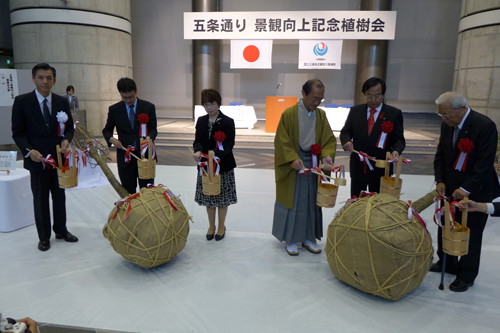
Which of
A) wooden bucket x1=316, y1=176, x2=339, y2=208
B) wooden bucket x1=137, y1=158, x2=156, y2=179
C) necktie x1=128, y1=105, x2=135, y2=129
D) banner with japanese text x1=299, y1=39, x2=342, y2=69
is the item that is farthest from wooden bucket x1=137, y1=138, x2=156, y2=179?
banner with japanese text x1=299, y1=39, x2=342, y2=69

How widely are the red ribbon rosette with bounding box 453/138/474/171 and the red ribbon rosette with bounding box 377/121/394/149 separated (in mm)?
626

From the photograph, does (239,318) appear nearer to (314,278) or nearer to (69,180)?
(314,278)

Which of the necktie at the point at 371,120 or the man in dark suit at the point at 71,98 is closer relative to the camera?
the necktie at the point at 371,120

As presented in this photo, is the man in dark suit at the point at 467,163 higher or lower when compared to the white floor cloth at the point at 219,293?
higher

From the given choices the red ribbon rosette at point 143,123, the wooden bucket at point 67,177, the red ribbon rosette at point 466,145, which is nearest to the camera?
the red ribbon rosette at point 466,145

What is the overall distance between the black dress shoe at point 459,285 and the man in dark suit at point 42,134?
3302 mm

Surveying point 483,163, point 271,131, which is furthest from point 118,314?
point 271,131

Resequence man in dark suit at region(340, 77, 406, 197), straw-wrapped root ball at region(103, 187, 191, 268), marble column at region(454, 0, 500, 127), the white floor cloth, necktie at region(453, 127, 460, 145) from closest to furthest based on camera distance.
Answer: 1. the white floor cloth
2. necktie at region(453, 127, 460, 145)
3. straw-wrapped root ball at region(103, 187, 191, 268)
4. man in dark suit at region(340, 77, 406, 197)
5. marble column at region(454, 0, 500, 127)

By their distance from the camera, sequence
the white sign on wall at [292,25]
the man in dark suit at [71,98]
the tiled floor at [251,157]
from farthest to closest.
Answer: the white sign on wall at [292,25] → the man in dark suit at [71,98] → the tiled floor at [251,157]

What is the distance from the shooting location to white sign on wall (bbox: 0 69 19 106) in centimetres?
801

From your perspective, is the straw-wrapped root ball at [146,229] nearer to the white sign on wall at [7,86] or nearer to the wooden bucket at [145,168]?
the wooden bucket at [145,168]

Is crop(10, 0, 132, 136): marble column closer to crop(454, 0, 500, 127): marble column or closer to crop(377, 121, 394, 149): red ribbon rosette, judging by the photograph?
crop(377, 121, 394, 149): red ribbon rosette

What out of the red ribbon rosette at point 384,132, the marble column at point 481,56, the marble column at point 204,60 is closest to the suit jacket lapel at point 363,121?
the red ribbon rosette at point 384,132

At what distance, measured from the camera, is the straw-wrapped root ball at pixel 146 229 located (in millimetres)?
2705
